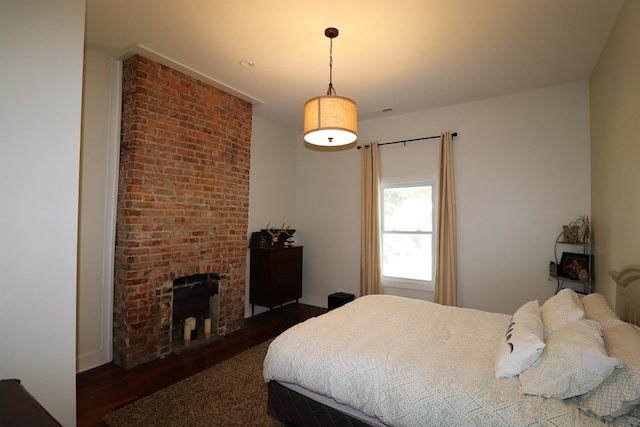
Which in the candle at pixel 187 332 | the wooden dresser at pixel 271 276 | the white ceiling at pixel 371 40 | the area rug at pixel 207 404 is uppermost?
the white ceiling at pixel 371 40

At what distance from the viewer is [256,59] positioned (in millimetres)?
2914

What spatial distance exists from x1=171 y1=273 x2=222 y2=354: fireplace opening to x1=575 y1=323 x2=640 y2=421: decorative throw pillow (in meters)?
3.23

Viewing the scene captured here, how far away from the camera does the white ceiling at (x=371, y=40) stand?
2207mm

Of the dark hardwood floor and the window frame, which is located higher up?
the window frame

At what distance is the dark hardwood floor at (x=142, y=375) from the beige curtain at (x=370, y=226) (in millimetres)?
1419

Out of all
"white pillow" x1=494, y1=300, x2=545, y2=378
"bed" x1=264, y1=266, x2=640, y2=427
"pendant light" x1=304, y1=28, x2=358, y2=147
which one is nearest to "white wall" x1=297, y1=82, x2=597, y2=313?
"bed" x1=264, y1=266, x2=640, y2=427

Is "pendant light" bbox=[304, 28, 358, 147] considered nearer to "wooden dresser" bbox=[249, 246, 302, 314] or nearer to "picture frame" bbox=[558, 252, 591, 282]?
"wooden dresser" bbox=[249, 246, 302, 314]

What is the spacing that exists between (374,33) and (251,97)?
1.85 metres

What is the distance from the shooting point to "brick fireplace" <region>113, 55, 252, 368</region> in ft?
9.43

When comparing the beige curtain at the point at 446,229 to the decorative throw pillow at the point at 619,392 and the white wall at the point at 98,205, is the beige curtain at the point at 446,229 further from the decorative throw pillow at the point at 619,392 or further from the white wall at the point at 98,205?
the white wall at the point at 98,205

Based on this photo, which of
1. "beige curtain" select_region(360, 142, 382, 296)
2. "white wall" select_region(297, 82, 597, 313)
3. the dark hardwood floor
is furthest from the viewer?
"beige curtain" select_region(360, 142, 382, 296)

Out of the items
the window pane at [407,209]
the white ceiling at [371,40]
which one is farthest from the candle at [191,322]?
the window pane at [407,209]

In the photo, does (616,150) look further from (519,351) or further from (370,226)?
(370,226)

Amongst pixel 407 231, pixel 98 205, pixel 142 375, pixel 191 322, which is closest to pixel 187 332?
pixel 191 322
